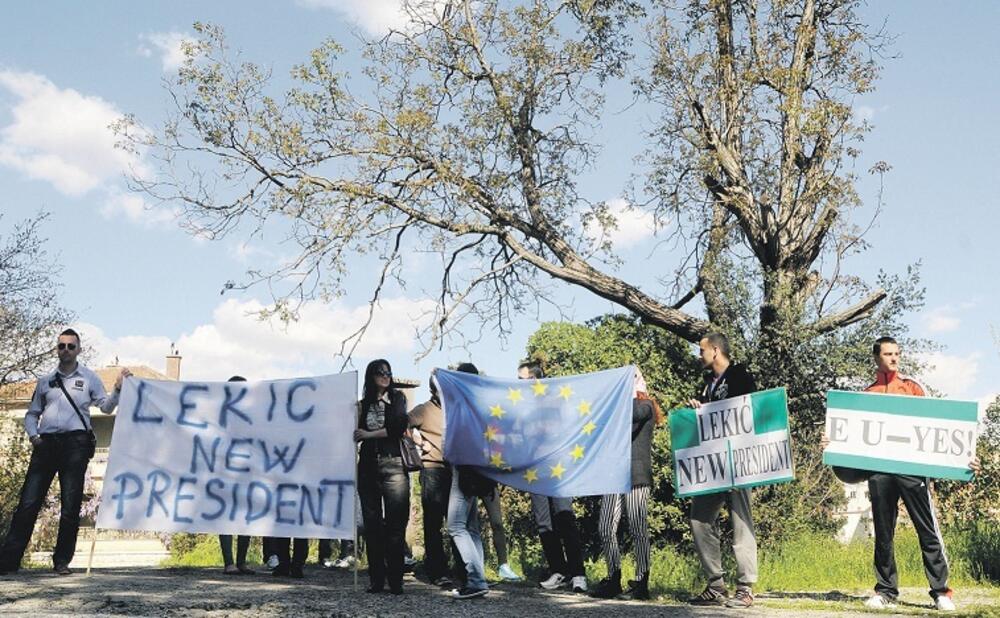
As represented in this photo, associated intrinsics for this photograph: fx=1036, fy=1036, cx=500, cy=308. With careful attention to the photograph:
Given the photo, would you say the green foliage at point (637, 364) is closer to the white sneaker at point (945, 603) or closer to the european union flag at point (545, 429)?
the european union flag at point (545, 429)

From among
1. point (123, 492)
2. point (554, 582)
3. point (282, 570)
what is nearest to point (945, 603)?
point (554, 582)

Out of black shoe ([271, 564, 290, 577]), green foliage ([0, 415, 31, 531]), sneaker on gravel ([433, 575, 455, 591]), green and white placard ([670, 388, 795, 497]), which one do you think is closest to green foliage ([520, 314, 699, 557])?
sneaker on gravel ([433, 575, 455, 591])

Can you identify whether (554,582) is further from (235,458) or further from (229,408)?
(229,408)

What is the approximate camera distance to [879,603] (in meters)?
7.87

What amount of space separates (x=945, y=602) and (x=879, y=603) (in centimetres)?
48

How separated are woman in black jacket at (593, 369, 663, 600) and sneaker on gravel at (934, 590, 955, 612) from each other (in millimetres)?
2235

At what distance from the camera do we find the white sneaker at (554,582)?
30.0 ft

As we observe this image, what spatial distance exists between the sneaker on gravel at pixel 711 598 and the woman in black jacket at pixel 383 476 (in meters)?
2.35

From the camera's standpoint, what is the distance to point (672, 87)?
1695 centimetres

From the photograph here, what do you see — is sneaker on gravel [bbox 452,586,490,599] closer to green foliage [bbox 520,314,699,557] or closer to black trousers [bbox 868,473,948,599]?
black trousers [bbox 868,473,948,599]

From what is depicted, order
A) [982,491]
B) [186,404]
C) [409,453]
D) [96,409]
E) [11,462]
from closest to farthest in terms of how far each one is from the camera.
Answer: [409,453]
[186,404]
[982,491]
[11,462]
[96,409]

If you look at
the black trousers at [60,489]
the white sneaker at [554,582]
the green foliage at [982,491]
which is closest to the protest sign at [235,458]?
the black trousers at [60,489]

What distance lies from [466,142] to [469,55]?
5.49ft

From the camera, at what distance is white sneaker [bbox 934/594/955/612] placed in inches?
297
